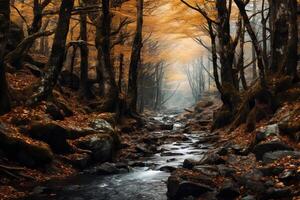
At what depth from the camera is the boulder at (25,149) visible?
10.4 m

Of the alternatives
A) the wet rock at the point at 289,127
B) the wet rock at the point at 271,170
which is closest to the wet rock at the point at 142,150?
the wet rock at the point at 289,127

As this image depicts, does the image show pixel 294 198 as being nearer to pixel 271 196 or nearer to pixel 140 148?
pixel 271 196

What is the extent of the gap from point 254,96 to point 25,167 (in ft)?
31.2

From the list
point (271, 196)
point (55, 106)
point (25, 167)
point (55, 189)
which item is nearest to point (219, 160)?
point (271, 196)

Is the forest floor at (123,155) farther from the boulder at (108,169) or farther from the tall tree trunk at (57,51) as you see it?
the tall tree trunk at (57,51)

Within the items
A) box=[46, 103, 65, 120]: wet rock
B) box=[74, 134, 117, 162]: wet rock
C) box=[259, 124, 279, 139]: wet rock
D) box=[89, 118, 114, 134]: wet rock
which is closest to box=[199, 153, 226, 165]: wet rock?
box=[259, 124, 279, 139]: wet rock

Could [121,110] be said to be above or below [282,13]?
below

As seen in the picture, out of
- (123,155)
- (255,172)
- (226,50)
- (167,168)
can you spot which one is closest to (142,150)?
(123,155)

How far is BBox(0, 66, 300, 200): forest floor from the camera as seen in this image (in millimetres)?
8078

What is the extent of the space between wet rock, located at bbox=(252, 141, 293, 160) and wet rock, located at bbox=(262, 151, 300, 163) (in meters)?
0.49

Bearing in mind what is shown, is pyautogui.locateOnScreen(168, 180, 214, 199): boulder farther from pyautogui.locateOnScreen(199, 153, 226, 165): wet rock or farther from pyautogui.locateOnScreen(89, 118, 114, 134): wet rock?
pyautogui.locateOnScreen(89, 118, 114, 134): wet rock

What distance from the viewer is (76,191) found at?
31.8ft

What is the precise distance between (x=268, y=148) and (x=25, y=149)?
6662 millimetres

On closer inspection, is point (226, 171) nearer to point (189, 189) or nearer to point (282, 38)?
point (189, 189)
